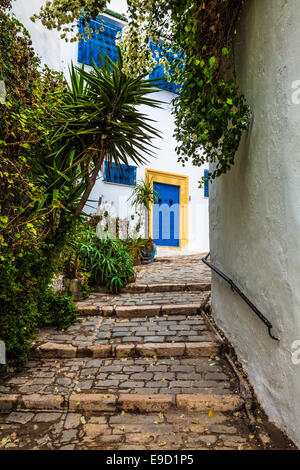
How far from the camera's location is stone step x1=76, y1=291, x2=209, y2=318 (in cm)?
412

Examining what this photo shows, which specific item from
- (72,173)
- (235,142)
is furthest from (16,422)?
(235,142)

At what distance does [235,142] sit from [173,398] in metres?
2.13

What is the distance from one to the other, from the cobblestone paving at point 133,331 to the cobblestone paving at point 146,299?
378 mm

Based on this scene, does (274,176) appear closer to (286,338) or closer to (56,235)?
(286,338)

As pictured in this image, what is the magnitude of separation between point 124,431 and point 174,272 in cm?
416

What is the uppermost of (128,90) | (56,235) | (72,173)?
A: (128,90)

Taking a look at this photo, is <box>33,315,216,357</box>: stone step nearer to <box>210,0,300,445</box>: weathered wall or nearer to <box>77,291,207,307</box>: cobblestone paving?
<box>77,291,207,307</box>: cobblestone paving

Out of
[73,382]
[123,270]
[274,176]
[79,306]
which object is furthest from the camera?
[123,270]

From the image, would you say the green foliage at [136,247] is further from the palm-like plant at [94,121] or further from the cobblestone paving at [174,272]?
the palm-like plant at [94,121]

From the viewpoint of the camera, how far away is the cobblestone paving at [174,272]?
17.9ft

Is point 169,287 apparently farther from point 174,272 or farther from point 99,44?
point 99,44

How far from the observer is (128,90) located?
3375 millimetres

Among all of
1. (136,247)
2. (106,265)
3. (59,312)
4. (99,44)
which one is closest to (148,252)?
(136,247)

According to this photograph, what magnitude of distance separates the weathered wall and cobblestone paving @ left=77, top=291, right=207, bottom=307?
5.17 feet
